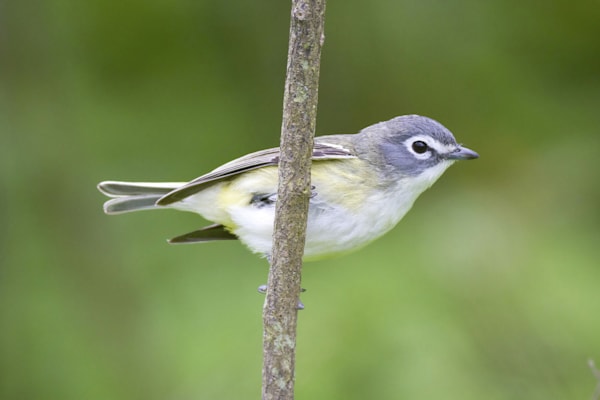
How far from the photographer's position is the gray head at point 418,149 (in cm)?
333

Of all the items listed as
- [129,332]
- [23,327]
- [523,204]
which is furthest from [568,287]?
[23,327]

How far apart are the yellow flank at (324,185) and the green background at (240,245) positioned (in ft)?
5.35

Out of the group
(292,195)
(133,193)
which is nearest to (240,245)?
(133,193)

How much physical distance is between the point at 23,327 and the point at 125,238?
2.80ft

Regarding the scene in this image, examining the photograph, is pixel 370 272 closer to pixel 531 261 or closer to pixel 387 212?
pixel 531 261

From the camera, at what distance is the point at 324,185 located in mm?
3197

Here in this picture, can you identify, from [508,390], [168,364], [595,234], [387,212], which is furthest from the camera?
[595,234]

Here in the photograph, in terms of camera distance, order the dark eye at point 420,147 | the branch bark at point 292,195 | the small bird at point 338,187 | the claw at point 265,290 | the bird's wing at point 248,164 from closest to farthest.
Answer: the branch bark at point 292,195, the claw at point 265,290, the small bird at point 338,187, the bird's wing at point 248,164, the dark eye at point 420,147

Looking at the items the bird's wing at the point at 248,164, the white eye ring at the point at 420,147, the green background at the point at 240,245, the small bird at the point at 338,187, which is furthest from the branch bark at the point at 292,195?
the green background at the point at 240,245

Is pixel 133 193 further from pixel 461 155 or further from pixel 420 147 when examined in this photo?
pixel 461 155

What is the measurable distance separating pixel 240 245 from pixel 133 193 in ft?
5.85

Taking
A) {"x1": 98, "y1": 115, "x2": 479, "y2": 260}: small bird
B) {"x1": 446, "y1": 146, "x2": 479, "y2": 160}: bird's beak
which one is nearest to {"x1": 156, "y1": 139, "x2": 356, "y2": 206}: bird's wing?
{"x1": 98, "y1": 115, "x2": 479, "y2": 260}: small bird

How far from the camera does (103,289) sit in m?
5.16

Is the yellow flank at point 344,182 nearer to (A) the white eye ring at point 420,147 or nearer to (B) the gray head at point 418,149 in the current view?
(B) the gray head at point 418,149
